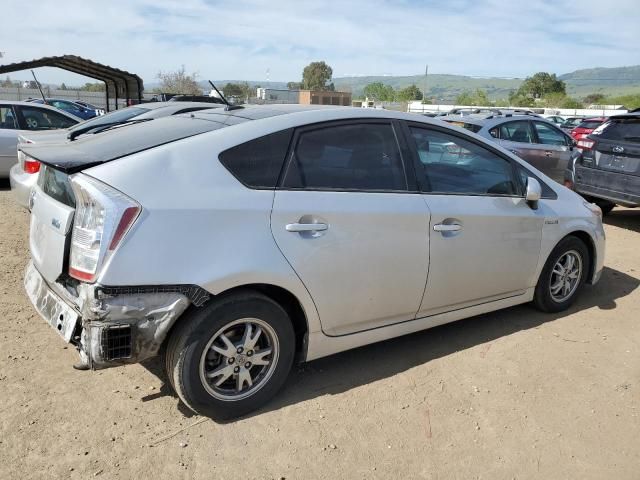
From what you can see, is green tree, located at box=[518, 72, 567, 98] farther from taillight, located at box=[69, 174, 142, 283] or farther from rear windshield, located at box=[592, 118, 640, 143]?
taillight, located at box=[69, 174, 142, 283]

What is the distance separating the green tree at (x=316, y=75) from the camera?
11525cm

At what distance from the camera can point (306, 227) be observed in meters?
2.96

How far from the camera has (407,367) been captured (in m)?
3.65

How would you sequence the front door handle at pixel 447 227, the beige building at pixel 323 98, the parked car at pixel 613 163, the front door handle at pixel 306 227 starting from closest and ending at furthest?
the front door handle at pixel 306 227
the front door handle at pixel 447 227
the parked car at pixel 613 163
the beige building at pixel 323 98

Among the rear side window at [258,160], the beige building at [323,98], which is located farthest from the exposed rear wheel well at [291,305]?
the beige building at [323,98]

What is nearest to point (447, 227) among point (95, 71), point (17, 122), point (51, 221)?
point (51, 221)

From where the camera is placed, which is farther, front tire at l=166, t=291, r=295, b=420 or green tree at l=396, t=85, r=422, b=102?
green tree at l=396, t=85, r=422, b=102

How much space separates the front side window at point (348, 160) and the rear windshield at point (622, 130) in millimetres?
Result: 5568

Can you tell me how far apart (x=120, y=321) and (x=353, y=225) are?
136 centimetres

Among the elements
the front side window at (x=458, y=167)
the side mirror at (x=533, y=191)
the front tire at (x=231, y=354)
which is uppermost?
the front side window at (x=458, y=167)

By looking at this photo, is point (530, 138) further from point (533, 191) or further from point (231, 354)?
point (231, 354)

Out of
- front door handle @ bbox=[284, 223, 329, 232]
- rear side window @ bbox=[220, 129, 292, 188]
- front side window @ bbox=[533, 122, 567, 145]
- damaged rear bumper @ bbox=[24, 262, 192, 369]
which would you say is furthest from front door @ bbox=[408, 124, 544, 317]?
front side window @ bbox=[533, 122, 567, 145]

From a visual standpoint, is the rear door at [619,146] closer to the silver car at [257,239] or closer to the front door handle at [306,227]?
the silver car at [257,239]

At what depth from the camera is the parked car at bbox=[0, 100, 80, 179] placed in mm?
9203
